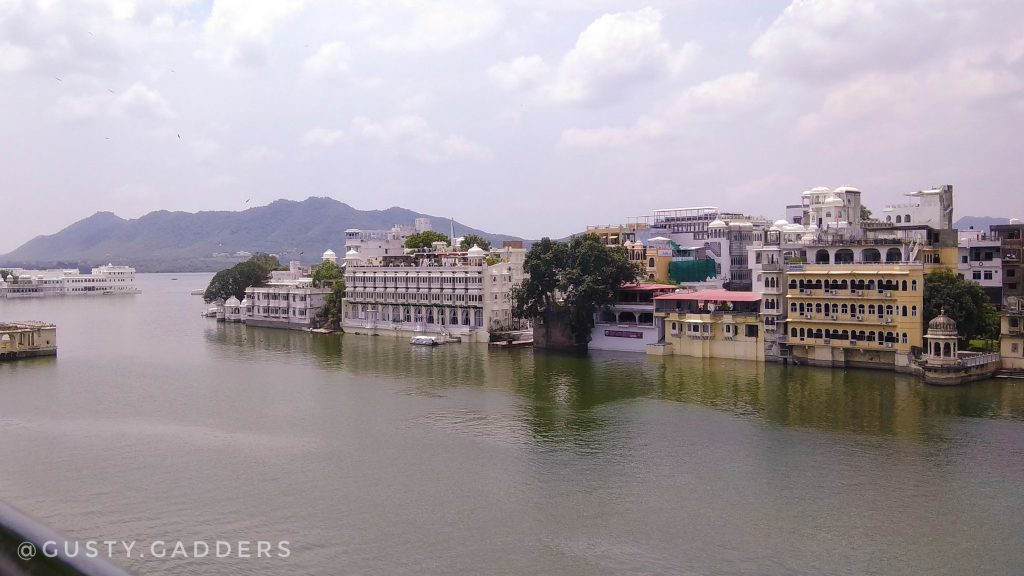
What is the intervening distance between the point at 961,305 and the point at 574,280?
16.4 meters

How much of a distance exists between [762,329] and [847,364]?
374 cm

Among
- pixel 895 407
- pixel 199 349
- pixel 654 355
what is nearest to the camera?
pixel 895 407

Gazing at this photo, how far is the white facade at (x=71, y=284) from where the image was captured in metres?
104

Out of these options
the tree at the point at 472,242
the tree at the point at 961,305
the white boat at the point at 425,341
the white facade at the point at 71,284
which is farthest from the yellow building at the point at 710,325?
the white facade at the point at 71,284

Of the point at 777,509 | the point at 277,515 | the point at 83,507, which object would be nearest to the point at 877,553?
the point at 777,509

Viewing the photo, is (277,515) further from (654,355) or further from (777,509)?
(654,355)

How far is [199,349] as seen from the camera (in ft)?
147

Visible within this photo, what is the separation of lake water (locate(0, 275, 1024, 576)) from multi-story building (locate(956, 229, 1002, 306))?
894 centimetres

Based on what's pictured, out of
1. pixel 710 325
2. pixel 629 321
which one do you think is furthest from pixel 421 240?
pixel 710 325

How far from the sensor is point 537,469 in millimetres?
19672

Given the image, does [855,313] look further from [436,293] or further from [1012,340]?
[436,293]

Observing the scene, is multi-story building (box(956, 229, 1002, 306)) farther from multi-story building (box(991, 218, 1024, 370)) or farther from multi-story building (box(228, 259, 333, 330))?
multi-story building (box(228, 259, 333, 330))

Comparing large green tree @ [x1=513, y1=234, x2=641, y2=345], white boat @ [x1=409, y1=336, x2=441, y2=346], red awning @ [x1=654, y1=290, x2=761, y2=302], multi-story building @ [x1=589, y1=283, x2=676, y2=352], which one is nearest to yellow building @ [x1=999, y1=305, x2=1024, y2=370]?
red awning @ [x1=654, y1=290, x2=761, y2=302]

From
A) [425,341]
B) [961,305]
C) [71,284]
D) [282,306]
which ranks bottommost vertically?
[425,341]
